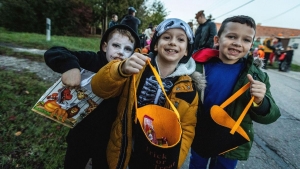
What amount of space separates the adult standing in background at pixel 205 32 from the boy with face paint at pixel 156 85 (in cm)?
397

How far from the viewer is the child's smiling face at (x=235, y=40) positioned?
54.6 inches

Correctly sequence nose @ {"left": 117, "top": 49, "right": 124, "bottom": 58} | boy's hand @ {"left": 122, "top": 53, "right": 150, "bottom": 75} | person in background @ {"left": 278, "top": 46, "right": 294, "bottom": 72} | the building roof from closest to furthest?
1. boy's hand @ {"left": 122, "top": 53, "right": 150, "bottom": 75}
2. nose @ {"left": 117, "top": 49, "right": 124, "bottom": 58}
3. person in background @ {"left": 278, "top": 46, "right": 294, "bottom": 72}
4. the building roof

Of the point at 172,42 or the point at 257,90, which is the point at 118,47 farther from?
the point at 257,90

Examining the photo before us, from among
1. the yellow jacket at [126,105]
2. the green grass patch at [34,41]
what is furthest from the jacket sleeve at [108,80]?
the green grass patch at [34,41]

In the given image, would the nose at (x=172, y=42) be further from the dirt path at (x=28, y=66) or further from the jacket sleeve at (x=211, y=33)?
the jacket sleeve at (x=211, y=33)

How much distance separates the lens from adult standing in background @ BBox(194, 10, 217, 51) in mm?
5074

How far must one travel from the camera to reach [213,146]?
1190 millimetres

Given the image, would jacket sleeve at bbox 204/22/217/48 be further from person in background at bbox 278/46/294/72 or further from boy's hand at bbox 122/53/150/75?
person in background at bbox 278/46/294/72

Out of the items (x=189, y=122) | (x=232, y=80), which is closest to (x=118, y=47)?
(x=189, y=122)

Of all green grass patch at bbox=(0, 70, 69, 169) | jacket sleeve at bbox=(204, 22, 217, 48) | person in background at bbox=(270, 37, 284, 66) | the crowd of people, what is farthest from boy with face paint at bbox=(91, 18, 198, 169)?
person in background at bbox=(270, 37, 284, 66)

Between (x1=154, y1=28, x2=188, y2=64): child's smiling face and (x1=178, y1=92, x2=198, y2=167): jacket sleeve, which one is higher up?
(x1=154, y1=28, x2=188, y2=64): child's smiling face

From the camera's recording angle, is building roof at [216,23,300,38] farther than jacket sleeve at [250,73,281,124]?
Yes

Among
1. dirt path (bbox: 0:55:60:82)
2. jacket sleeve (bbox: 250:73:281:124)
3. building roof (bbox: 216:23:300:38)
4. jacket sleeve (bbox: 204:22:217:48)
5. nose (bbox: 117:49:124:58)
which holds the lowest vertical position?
dirt path (bbox: 0:55:60:82)

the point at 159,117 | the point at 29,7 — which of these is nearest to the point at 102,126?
the point at 159,117
